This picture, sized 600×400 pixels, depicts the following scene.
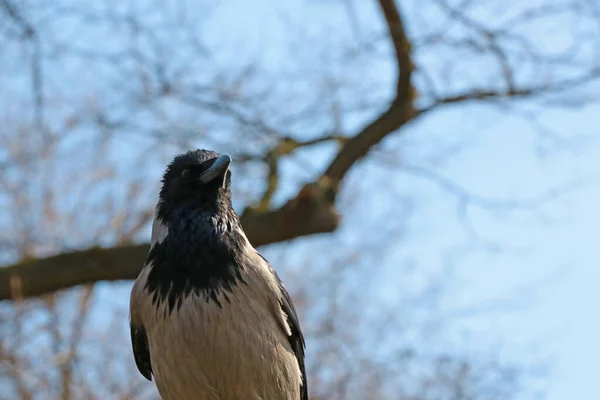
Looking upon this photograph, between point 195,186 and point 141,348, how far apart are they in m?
0.91

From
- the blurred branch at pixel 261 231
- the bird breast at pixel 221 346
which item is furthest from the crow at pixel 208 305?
the blurred branch at pixel 261 231

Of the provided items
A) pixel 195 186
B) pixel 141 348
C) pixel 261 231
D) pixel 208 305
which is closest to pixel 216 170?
pixel 195 186

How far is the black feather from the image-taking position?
167 inches

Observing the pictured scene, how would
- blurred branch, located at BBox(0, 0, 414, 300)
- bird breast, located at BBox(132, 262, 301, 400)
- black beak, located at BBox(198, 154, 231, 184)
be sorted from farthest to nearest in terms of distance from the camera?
1. blurred branch, located at BBox(0, 0, 414, 300)
2. black beak, located at BBox(198, 154, 231, 184)
3. bird breast, located at BBox(132, 262, 301, 400)

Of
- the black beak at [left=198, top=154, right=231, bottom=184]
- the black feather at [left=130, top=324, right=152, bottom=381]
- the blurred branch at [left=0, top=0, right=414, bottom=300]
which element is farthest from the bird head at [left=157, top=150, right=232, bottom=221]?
the blurred branch at [left=0, top=0, right=414, bottom=300]

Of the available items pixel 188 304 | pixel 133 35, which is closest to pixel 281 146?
pixel 133 35

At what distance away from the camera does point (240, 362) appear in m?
3.88

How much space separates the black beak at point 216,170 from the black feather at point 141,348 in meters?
0.84

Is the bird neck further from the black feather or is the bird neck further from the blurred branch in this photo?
the blurred branch

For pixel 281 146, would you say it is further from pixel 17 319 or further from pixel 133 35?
pixel 17 319

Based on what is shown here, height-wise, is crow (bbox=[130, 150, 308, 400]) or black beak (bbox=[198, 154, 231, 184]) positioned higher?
black beak (bbox=[198, 154, 231, 184])

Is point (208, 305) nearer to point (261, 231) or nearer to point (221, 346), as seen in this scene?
point (221, 346)

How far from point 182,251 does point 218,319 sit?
41 centimetres

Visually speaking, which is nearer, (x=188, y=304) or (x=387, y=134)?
(x=188, y=304)
